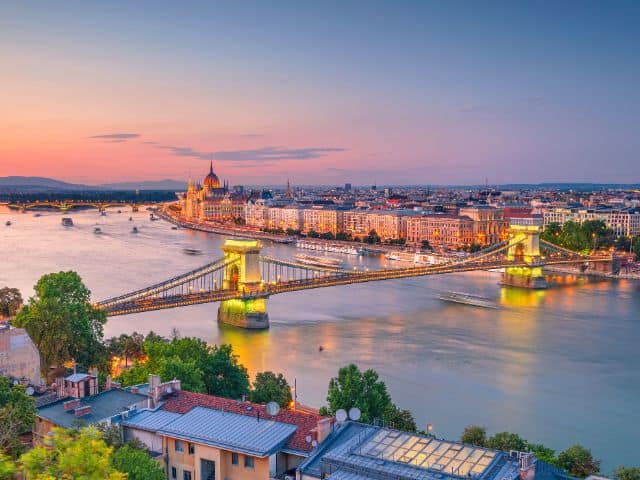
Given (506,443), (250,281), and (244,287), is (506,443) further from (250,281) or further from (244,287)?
(250,281)

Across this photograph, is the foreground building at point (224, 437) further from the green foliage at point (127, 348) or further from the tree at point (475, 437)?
the green foliage at point (127, 348)

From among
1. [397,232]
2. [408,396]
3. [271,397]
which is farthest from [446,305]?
[397,232]

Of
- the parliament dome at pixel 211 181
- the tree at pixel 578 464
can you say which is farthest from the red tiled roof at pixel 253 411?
the parliament dome at pixel 211 181

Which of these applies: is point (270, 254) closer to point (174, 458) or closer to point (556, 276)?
point (556, 276)

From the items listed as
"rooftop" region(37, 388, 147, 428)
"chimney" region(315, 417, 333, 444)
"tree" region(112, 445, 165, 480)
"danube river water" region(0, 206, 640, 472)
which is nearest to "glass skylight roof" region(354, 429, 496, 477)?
"chimney" region(315, 417, 333, 444)

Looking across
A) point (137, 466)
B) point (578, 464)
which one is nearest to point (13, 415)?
point (137, 466)

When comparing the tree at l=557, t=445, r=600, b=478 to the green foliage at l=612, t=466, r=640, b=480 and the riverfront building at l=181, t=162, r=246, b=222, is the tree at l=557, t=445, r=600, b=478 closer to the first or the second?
the green foliage at l=612, t=466, r=640, b=480

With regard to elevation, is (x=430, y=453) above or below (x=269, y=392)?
above
